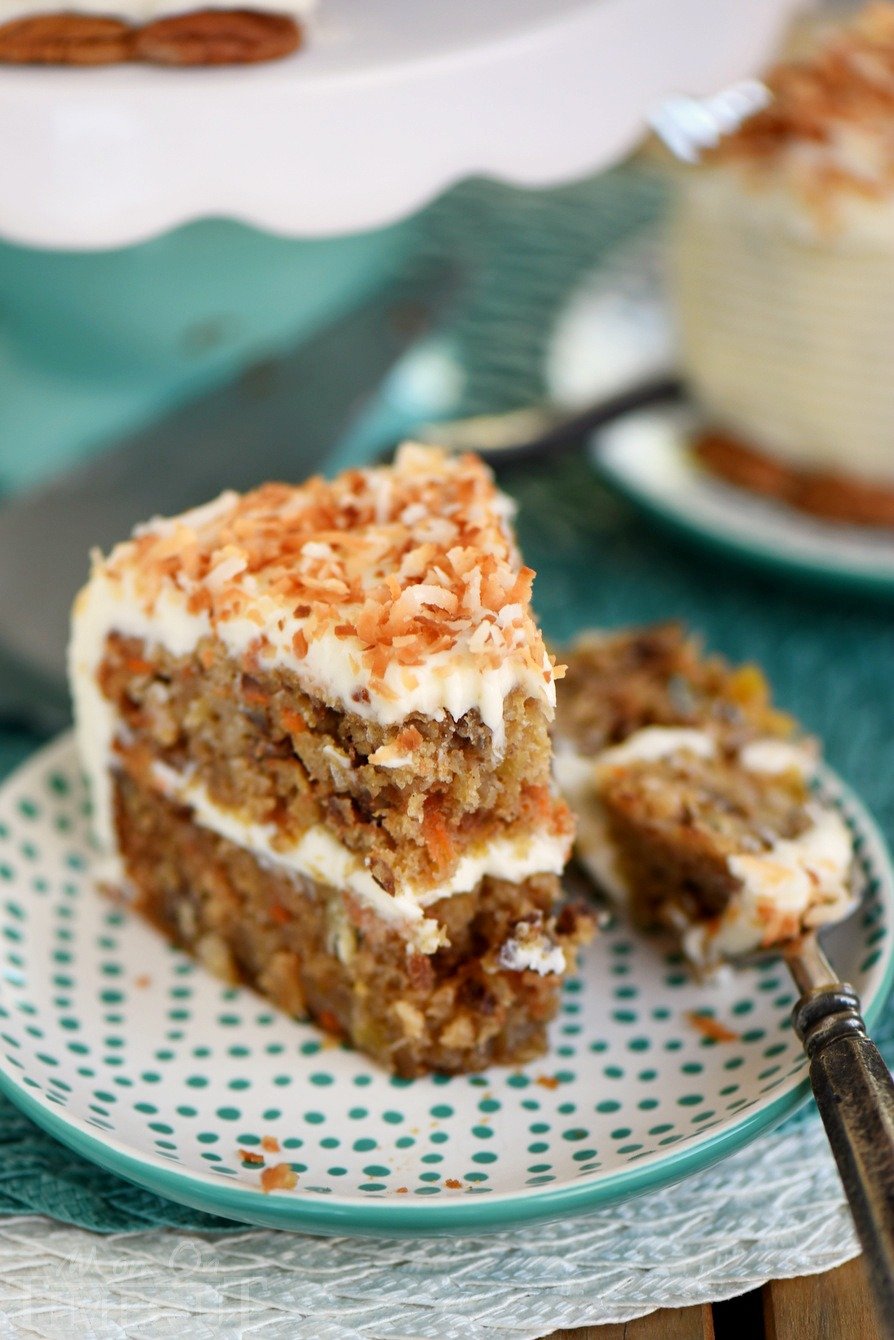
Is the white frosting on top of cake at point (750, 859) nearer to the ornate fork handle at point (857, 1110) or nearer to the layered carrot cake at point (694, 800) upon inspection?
the layered carrot cake at point (694, 800)

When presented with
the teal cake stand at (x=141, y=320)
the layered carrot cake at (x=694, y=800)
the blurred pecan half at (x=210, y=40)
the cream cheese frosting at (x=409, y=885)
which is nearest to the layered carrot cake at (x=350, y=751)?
the cream cheese frosting at (x=409, y=885)

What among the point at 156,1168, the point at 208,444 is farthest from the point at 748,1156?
the point at 208,444

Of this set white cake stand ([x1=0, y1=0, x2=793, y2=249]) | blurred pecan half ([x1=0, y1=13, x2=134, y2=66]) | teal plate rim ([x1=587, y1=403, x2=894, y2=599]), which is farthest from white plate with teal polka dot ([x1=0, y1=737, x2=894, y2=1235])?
blurred pecan half ([x1=0, y1=13, x2=134, y2=66])

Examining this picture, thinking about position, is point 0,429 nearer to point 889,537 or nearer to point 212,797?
point 212,797

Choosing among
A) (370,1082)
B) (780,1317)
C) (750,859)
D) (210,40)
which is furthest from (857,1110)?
(210,40)

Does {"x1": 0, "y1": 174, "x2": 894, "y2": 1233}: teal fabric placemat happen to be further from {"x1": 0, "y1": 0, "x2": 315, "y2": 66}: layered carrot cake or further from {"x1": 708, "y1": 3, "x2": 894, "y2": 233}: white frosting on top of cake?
{"x1": 0, "y1": 0, "x2": 315, "y2": 66}: layered carrot cake

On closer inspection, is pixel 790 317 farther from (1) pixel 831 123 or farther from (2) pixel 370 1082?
(2) pixel 370 1082

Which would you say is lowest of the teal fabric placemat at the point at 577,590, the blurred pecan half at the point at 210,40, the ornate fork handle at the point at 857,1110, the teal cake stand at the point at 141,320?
the teal fabric placemat at the point at 577,590
